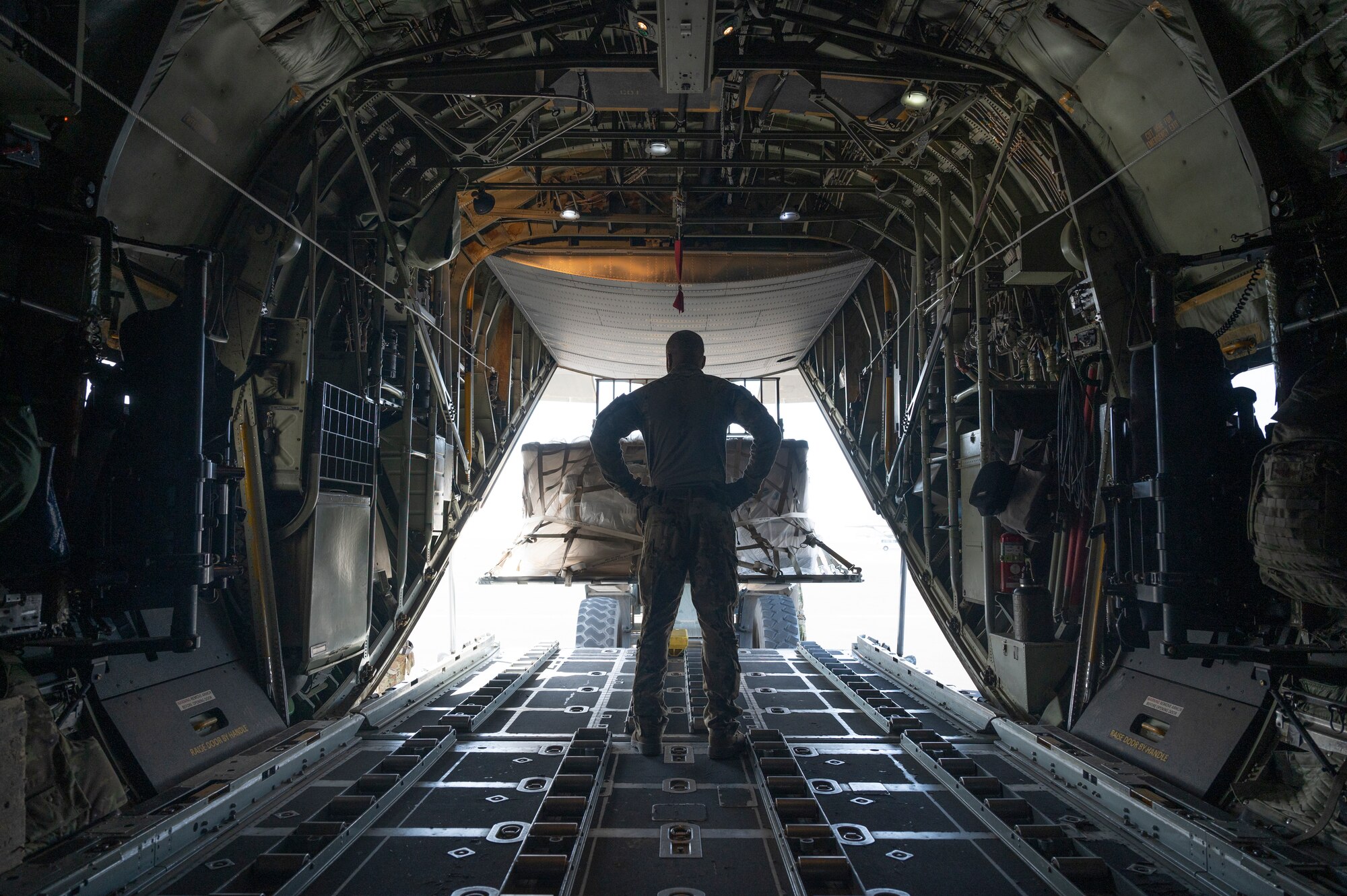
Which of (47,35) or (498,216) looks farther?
(498,216)

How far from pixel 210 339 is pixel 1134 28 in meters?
4.70

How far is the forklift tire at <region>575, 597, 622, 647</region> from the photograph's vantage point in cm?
983

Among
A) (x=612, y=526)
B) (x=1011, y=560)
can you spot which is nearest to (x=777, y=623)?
(x=612, y=526)

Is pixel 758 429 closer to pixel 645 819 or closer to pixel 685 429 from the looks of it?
pixel 685 429

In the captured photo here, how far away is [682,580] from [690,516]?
1.22 feet

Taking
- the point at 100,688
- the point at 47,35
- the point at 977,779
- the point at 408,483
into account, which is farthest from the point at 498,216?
the point at 977,779

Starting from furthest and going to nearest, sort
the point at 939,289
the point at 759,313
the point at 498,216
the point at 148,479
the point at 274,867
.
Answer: the point at 759,313
the point at 498,216
the point at 939,289
the point at 148,479
the point at 274,867

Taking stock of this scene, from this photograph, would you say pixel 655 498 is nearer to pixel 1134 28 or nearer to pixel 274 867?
pixel 274 867

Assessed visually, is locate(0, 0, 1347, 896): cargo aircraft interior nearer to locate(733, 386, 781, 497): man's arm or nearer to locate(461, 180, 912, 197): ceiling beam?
locate(461, 180, 912, 197): ceiling beam

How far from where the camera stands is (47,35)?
282 centimetres

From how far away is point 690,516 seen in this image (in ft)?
13.6

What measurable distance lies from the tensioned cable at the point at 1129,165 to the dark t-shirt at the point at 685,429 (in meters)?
2.03

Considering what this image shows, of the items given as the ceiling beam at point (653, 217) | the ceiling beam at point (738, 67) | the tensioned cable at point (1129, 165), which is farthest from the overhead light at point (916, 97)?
the ceiling beam at point (653, 217)

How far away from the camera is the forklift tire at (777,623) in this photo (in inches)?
390
